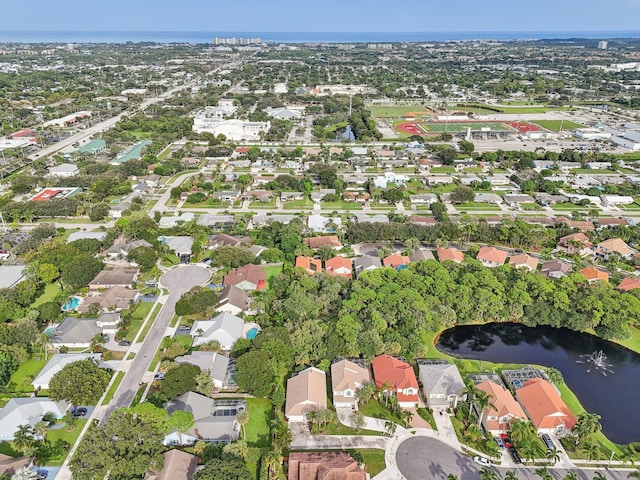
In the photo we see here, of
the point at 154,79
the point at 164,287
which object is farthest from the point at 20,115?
the point at 164,287

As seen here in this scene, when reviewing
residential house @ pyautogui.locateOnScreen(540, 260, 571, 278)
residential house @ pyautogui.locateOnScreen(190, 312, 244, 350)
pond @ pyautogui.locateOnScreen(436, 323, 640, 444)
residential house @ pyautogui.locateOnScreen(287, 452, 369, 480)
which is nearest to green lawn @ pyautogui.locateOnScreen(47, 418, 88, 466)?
residential house @ pyautogui.locateOnScreen(190, 312, 244, 350)

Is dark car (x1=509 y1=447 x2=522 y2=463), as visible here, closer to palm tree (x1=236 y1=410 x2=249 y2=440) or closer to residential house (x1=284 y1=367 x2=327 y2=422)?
residential house (x1=284 y1=367 x2=327 y2=422)

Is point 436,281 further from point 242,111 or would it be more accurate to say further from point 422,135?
point 242,111

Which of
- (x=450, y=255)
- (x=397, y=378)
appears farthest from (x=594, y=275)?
(x=397, y=378)

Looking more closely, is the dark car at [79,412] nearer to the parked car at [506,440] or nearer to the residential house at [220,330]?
the residential house at [220,330]

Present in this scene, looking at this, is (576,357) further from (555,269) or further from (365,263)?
(365,263)

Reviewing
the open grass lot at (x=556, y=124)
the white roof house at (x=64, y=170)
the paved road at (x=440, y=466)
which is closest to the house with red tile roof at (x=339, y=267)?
the paved road at (x=440, y=466)

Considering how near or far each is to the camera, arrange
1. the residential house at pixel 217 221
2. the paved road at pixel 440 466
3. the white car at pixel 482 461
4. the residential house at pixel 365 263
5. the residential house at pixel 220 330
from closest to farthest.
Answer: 1. the paved road at pixel 440 466
2. the white car at pixel 482 461
3. the residential house at pixel 220 330
4. the residential house at pixel 365 263
5. the residential house at pixel 217 221
